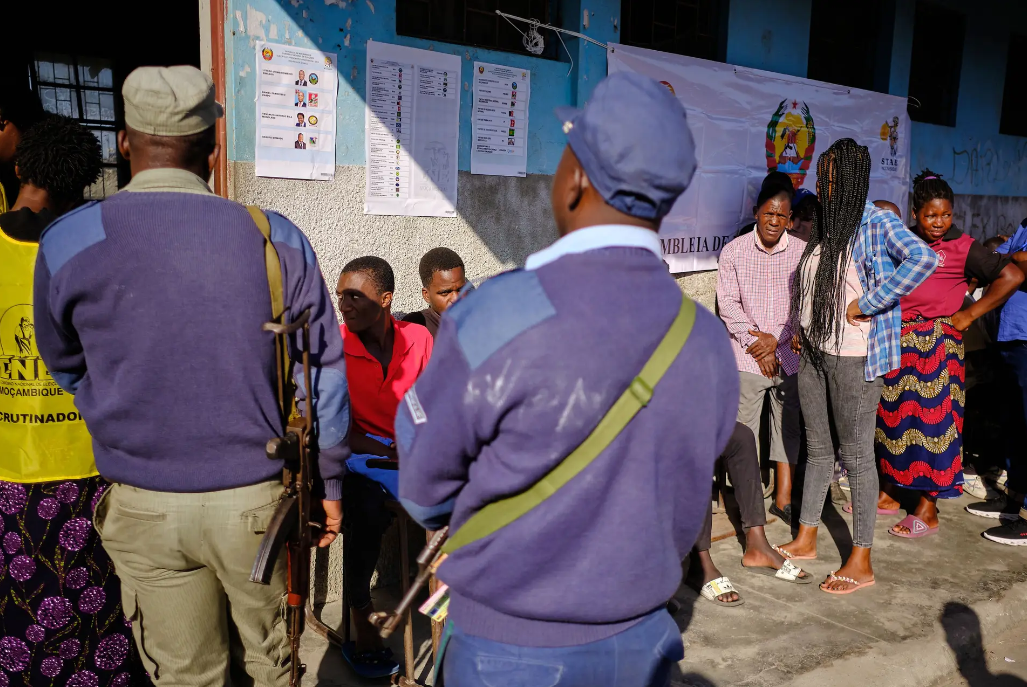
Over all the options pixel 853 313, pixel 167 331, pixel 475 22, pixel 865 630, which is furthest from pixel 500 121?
pixel 865 630

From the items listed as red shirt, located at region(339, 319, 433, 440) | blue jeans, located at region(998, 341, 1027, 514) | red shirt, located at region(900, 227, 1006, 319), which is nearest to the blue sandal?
red shirt, located at region(339, 319, 433, 440)

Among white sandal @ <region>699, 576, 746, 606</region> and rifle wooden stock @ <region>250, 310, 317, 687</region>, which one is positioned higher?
rifle wooden stock @ <region>250, 310, 317, 687</region>

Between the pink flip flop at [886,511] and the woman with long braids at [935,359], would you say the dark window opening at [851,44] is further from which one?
the pink flip flop at [886,511]

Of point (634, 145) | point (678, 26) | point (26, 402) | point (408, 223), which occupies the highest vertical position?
point (678, 26)

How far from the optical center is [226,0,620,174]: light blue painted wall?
341cm

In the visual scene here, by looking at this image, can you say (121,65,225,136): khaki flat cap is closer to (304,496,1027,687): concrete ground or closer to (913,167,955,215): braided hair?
(304,496,1027,687): concrete ground

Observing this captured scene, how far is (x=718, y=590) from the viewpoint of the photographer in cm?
392

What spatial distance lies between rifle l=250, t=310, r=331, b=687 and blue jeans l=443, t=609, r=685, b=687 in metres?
0.62

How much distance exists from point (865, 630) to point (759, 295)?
1888mm

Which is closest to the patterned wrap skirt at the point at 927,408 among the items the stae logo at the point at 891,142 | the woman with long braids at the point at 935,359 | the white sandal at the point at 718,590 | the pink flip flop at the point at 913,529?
the woman with long braids at the point at 935,359

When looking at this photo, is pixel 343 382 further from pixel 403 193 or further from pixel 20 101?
pixel 20 101

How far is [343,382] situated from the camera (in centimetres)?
219

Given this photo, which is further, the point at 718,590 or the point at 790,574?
the point at 790,574

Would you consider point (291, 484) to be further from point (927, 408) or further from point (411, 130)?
point (927, 408)
